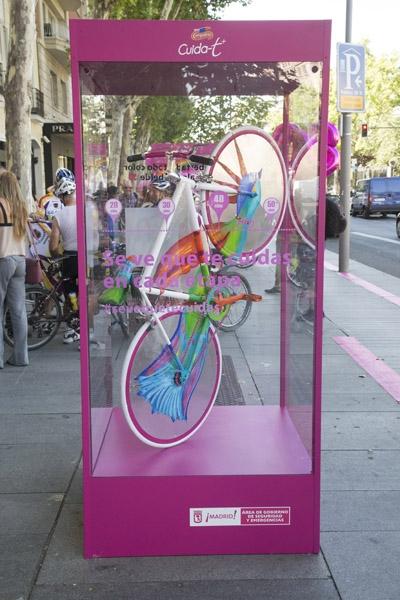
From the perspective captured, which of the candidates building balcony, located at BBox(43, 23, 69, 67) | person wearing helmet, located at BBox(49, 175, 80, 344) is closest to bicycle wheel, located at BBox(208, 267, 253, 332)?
person wearing helmet, located at BBox(49, 175, 80, 344)

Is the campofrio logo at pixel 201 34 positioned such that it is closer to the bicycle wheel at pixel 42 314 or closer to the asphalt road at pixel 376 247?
the bicycle wheel at pixel 42 314

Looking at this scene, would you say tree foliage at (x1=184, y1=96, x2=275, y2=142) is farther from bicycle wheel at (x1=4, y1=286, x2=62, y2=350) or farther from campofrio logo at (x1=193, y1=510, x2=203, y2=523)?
bicycle wheel at (x1=4, y1=286, x2=62, y2=350)

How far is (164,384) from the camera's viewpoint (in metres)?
3.43

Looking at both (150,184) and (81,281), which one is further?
(150,184)

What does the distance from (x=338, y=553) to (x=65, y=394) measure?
3.01 m

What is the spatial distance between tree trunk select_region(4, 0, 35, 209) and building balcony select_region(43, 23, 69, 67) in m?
22.5

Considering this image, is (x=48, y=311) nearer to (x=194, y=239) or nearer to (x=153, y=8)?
(x=194, y=239)

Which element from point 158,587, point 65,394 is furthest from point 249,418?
point 65,394

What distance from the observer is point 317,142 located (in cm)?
284

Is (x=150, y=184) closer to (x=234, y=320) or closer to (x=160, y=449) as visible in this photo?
(x=234, y=320)

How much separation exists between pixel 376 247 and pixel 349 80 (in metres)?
8.51

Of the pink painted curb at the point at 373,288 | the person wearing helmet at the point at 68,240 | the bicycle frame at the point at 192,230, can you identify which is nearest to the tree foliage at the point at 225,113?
the bicycle frame at the point at 192,230

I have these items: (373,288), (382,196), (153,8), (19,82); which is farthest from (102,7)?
(382,196)

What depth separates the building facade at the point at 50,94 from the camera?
29527mm
